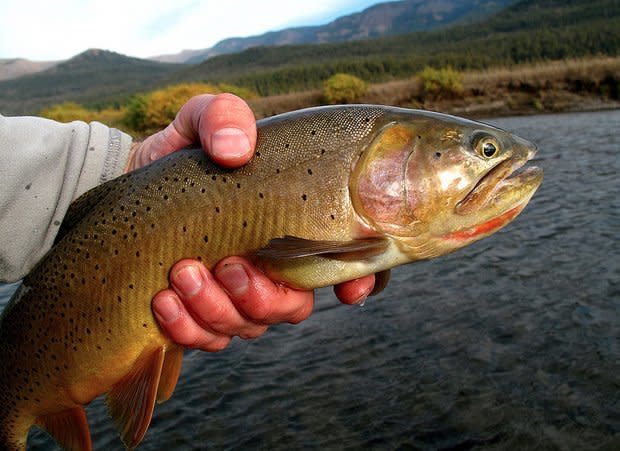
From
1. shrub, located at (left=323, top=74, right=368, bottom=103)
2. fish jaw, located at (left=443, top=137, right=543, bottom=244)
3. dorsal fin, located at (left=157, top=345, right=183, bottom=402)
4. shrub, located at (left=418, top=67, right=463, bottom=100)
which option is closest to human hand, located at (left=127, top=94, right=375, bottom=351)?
dorsal fin, located at (left=157, top=345, right=183, bottom=402)

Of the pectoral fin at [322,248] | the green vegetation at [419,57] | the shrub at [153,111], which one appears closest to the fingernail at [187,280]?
the pectoral fin at [322,248]

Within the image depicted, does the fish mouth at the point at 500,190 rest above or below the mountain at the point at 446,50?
below

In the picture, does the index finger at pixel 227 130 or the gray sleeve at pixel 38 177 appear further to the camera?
the gray sleeve at pixel 38 177

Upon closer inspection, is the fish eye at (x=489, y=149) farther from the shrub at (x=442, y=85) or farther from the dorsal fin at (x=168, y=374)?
the shrub at (x=442, y=85)

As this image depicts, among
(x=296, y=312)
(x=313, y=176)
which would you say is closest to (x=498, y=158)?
(x=313, y=176)

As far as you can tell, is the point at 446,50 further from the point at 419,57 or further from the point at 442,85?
the point at 442,85

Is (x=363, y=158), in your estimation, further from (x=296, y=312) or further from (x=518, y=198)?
(x=296, y=312)

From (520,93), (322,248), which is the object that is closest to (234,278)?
(322,248)
